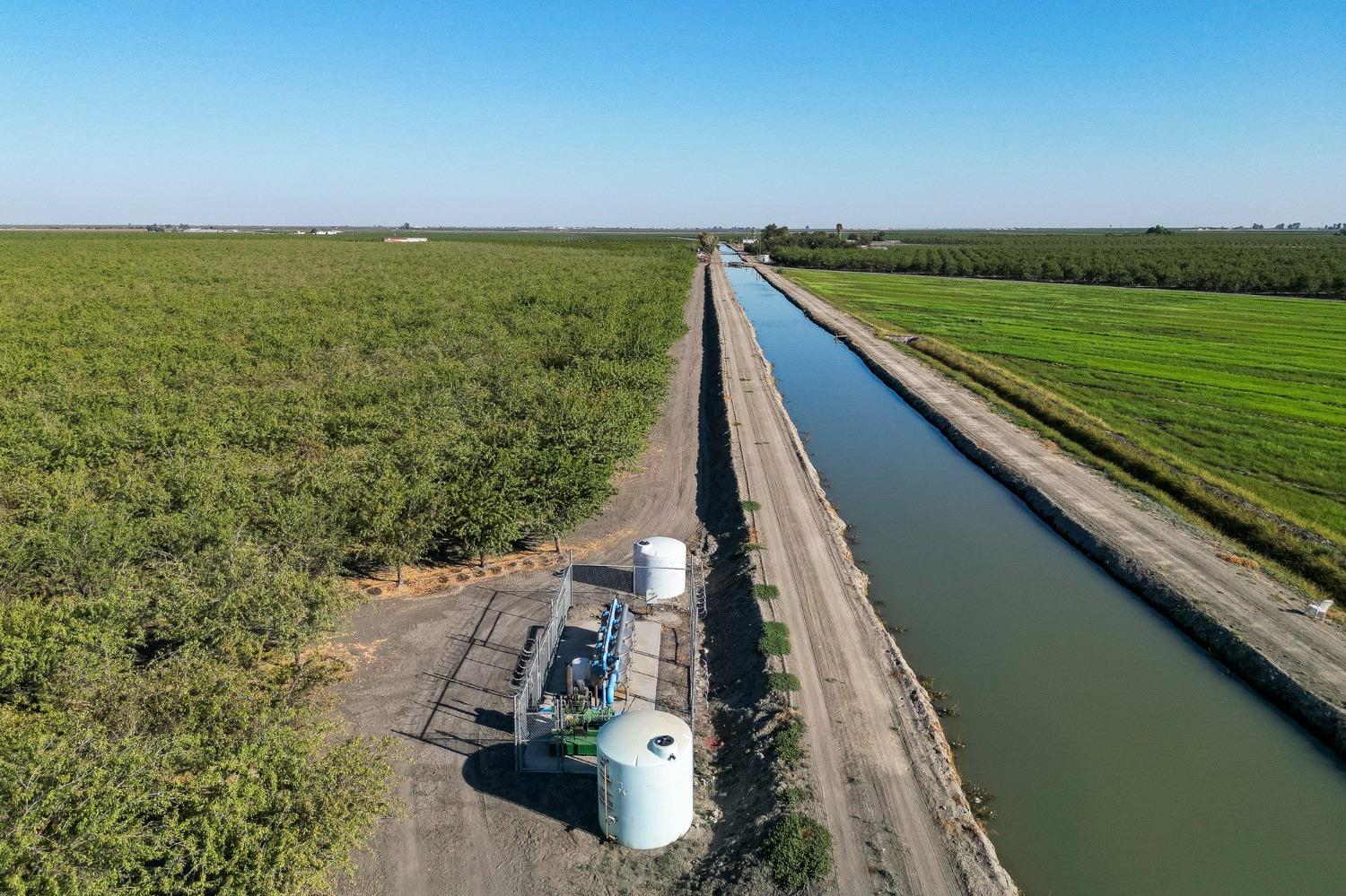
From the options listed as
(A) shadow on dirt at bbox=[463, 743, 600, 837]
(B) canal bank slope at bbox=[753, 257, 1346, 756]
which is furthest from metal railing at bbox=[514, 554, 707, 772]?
(B) canal bank slope at bbox=[753, 257, 1346, 756]

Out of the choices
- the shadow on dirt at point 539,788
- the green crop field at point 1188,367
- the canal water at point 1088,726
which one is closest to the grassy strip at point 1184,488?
the green crop field at point 1188,367

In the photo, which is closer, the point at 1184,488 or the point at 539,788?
the point at 539,788

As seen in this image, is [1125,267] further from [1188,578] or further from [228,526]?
[228,526]

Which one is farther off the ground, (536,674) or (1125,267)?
(1125,267)

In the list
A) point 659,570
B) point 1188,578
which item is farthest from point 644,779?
point 1188,578

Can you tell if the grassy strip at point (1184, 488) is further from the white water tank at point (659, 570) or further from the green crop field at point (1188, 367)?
the white water tank at point (659, 570)

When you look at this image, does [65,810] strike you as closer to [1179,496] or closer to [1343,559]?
[1343,559]

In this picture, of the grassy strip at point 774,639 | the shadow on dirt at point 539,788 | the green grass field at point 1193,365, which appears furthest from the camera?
the green grass field at point 1193,365
